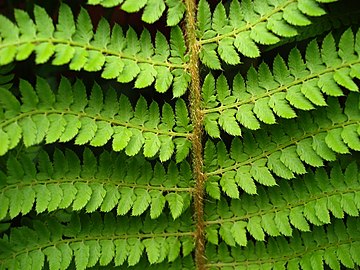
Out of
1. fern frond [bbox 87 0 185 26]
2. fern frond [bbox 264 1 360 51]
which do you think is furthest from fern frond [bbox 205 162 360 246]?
fern frond [bbox 87 0 185 26]

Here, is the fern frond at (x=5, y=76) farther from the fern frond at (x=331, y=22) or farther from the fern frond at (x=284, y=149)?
the fern frond at (x=331, y=22)

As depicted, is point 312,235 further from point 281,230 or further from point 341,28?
point 341,28

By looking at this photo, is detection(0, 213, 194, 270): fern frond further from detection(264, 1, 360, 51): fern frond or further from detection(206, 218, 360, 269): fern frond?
detection(264, 1, 360, 51): fern frond

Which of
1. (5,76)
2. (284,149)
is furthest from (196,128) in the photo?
(5,76)

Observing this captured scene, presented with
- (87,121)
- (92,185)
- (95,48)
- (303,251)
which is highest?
(95,48)

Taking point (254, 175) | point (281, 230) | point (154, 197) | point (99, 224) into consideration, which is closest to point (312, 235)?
point (281, 230)

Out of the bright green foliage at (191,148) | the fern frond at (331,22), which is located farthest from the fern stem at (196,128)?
the fern frond at (331,22)

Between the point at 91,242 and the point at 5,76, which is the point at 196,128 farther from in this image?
the point at 5,76
